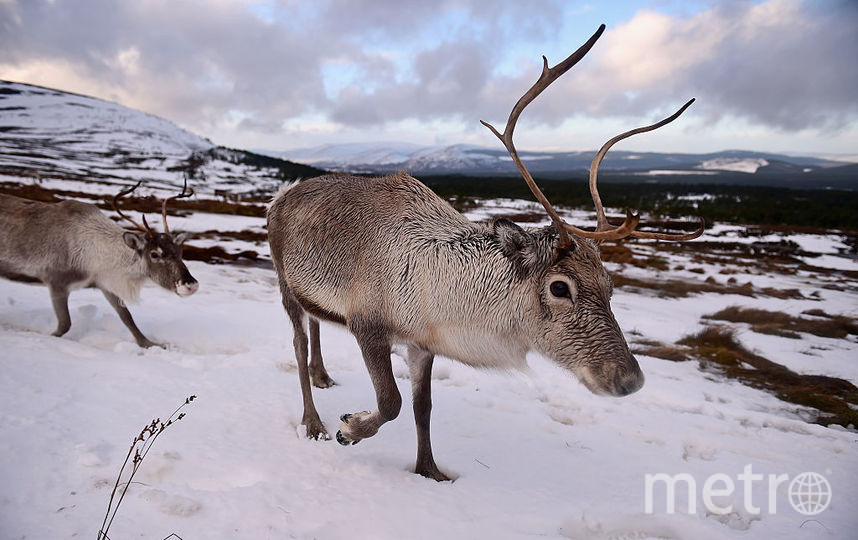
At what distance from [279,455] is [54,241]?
198 inches

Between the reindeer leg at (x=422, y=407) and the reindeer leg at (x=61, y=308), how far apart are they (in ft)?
15.6

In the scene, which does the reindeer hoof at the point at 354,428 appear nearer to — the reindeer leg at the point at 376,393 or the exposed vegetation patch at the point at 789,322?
the reindeer leg at the point at 376,393

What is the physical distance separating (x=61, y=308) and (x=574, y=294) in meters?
6.19

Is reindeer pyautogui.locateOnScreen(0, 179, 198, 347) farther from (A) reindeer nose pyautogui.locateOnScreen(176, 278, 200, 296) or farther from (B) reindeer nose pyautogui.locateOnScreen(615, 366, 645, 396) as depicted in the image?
(B) reindeer nose pyautogui.locateOnScreen(615, 366, 645, 396)

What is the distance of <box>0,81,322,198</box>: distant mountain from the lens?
71.4 metres

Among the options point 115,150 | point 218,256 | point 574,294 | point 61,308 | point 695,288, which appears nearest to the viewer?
point 574,294

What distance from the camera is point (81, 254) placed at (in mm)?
6000

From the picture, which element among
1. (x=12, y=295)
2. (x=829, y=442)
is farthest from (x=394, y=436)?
(x=12, y=295)

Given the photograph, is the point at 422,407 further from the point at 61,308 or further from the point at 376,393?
the point at 61,308

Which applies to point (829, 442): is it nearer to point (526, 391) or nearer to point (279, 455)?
point (526, 391)

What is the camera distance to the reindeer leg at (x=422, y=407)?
3369 mm

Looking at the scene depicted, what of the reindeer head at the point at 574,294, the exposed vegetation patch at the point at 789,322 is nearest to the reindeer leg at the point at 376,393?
the reindeer head at the point at 574,294

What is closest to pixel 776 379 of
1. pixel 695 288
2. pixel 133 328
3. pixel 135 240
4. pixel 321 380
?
pixel 321 380

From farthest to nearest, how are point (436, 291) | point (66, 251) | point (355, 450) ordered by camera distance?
point (66, 251) → point (355, 450) → point (436, 291)
